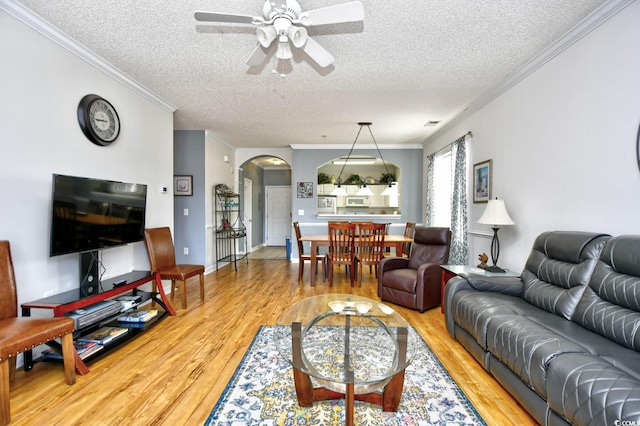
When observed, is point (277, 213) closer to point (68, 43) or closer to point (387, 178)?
point (387, 178)

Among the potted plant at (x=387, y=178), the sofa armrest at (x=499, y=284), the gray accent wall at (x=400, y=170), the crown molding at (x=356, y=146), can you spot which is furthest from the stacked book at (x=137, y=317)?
the potted plant at (x=387, y=178)

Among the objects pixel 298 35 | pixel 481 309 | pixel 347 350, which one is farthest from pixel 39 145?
pixel 481 309

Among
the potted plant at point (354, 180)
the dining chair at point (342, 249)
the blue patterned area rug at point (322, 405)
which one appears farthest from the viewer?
the potted plant at point (354, 180)

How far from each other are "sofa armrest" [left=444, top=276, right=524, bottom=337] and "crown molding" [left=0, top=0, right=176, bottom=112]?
4018 mm

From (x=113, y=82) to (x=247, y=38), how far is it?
1720mm

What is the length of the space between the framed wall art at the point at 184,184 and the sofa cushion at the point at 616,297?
17.8 feet

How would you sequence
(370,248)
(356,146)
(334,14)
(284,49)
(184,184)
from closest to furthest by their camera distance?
(334,14) → (284,49) → (370,248) → (184,184) → (356,146)

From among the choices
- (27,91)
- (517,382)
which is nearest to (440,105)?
(517,382)

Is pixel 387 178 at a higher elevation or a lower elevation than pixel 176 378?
higher

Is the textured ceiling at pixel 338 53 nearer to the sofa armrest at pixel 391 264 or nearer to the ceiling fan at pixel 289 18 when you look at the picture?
the ceiling fan at pixel 289 18

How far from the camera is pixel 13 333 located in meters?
1.63

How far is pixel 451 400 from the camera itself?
1804 millimetres

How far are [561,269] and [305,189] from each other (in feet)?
16.5

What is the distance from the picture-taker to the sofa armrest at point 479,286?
8.00 feet
